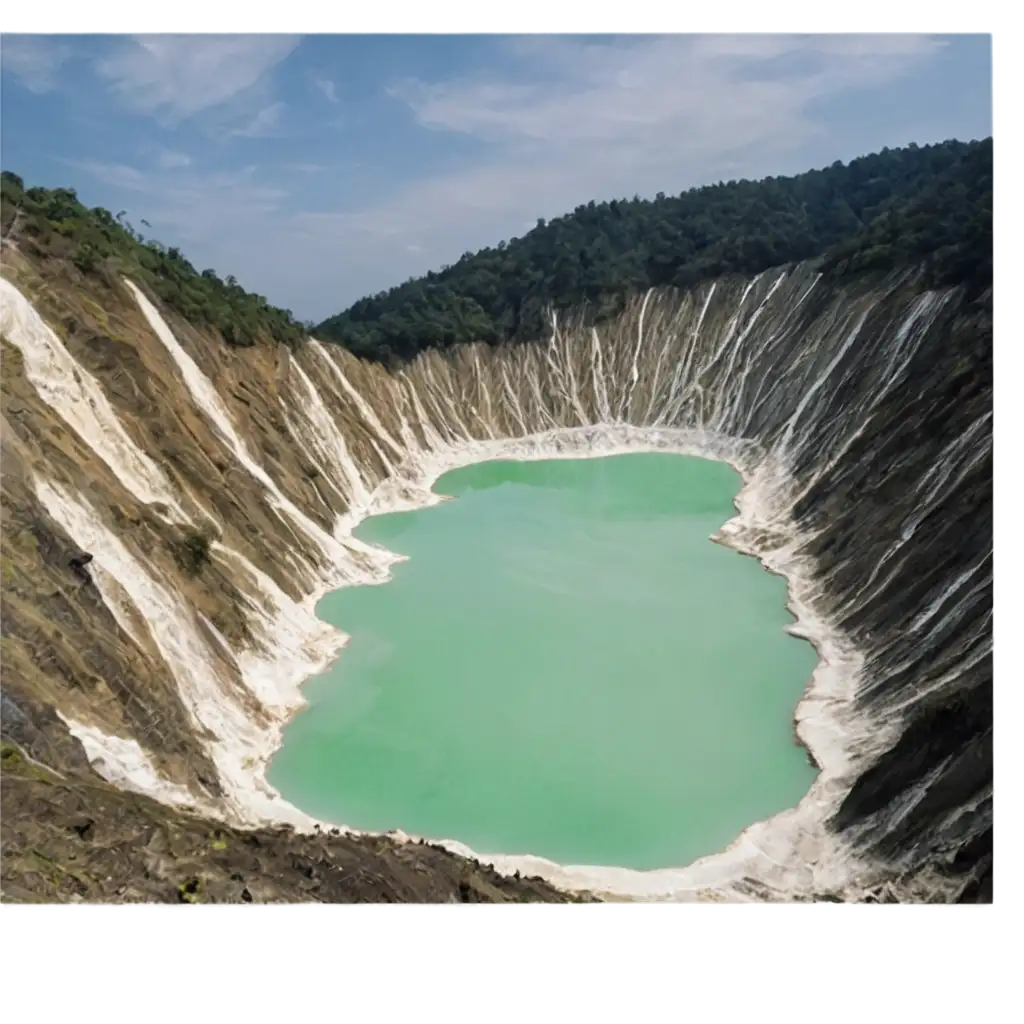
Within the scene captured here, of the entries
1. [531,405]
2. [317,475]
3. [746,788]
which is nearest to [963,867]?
[746,788]

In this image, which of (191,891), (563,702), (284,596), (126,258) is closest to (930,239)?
(563,702)

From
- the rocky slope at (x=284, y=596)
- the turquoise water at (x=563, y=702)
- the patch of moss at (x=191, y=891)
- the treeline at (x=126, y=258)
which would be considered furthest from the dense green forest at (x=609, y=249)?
the patch of moss at (x=191, y=891)

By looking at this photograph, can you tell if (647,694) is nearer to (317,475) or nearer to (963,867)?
Answer: (963,867)

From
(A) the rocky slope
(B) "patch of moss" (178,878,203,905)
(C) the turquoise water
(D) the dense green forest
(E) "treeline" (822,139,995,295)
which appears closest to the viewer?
(B) "patch of moss" (178,878,203,905)

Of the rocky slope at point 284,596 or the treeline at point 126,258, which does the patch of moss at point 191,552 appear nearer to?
the rocky slope at point 284,596

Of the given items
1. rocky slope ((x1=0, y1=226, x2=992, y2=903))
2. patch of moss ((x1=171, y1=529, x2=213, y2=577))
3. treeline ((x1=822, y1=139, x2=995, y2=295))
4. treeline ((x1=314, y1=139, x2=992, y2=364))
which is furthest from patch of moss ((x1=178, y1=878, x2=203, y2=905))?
treeline ((x1=314, y1=139, x2=992, y2=364))

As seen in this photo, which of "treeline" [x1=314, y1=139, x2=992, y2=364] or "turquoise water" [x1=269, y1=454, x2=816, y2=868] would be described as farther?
"treeline" [x1=314, y1=139, x2=992, y2=364]

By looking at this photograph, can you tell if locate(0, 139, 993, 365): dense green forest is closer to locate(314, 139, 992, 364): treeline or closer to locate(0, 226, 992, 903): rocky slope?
locate(314, 139, 992, 364): treeline
